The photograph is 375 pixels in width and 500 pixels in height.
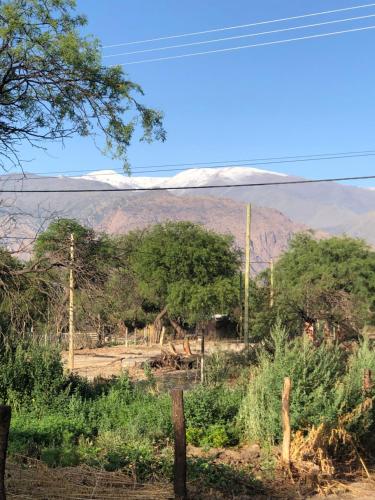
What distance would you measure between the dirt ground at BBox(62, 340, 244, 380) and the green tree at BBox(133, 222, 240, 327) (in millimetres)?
3273

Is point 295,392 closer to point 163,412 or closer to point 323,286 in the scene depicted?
point 163,412

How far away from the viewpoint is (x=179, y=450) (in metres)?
6.23

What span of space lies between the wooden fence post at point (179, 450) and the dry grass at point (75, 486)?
0.16 meters

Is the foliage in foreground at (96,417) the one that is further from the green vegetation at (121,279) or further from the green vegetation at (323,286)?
the green vegetation at (323,286)

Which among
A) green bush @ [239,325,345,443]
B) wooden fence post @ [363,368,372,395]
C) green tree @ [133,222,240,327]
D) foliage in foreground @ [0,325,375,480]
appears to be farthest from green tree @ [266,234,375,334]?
green bush @ [239,325,345,443]

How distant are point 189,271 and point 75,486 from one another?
113ft

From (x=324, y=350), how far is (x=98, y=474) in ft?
19.1

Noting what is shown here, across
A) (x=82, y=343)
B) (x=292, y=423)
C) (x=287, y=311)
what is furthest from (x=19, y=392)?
(x=82, y=343)

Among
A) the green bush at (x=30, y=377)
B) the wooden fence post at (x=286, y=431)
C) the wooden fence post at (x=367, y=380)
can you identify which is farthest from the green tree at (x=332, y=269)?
the wooden fence post at (x=286, y=431)

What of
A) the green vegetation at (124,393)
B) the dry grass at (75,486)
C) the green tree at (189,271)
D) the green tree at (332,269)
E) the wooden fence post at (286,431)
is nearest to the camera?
the dry grass at (75,486)

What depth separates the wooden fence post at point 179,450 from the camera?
607cm

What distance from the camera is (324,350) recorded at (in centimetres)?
1115

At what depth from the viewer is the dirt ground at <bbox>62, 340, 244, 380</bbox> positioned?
23519 millimetres

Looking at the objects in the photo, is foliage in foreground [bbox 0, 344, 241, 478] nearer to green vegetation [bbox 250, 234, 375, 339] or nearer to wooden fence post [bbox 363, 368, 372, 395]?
wooden fence post [bbox 363, 368, 372, 395]
